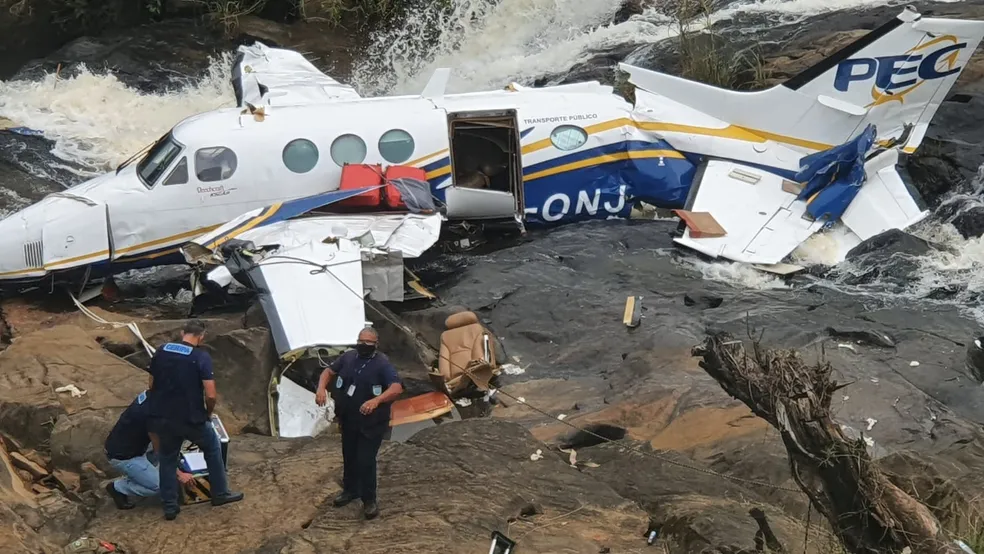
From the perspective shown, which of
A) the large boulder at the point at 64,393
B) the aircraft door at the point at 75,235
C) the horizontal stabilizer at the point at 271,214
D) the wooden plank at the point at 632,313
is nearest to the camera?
the large boulder at the point at 64,393

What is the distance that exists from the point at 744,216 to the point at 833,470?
905 centimetres

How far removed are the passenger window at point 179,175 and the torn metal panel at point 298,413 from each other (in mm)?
4171

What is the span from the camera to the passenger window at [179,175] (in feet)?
41.5

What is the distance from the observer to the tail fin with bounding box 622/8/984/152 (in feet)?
45.2

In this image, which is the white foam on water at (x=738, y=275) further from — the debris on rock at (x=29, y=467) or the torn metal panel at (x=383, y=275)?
the debris on rock at (x=29, y=467)

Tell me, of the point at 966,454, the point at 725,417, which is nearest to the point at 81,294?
the point at 725,417

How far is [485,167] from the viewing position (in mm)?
14969

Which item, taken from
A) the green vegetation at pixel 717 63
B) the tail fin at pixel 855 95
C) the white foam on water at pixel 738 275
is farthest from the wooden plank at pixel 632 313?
the green vegetation at pixel 717 63

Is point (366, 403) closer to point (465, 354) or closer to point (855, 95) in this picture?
point (465, 354)

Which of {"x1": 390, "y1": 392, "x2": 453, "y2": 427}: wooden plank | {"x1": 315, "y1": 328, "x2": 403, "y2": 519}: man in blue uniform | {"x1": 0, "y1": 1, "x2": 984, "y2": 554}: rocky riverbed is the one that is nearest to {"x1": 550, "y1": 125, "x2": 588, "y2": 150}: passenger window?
{"x1": 0, "y1": 1, "x2": 984, "y2": 554}: rocky riverbed

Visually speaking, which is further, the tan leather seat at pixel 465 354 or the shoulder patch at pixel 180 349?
the tan leather seat at pixel 465 354

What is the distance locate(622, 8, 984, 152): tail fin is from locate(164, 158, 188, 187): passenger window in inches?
267

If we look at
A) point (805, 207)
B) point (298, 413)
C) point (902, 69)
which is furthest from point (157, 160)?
point (902, 69)

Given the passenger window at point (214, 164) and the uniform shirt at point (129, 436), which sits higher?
the passenger window at point (214, 164)
